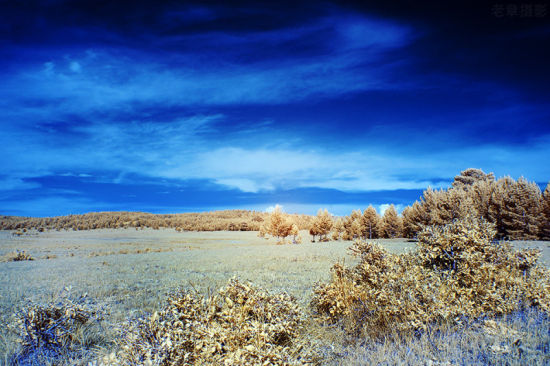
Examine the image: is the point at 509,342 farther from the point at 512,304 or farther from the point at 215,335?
the point at 215,335

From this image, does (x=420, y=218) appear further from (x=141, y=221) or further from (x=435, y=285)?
(x=141, y=221)

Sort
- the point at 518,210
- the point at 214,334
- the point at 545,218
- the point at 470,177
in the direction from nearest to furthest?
the point at 214,334
the point at 545,218
the point at 518,210
the point at 470,177

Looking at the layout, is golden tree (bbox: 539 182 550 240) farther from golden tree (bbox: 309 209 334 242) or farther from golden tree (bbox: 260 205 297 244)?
golden tree (bbox: 260 205 297 244)

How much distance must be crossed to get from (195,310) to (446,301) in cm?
533

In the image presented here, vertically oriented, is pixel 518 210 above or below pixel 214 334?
above

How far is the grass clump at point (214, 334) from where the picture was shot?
4.07m

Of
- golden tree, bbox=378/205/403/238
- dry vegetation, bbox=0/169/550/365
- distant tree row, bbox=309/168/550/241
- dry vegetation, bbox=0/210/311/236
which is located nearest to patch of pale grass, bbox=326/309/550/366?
dry vegetation, bbox=0/169/550/365

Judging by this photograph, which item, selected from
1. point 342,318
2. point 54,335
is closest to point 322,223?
point 342,318

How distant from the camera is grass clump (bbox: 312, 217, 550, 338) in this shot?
21.5 ft

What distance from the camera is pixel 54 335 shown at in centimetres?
589

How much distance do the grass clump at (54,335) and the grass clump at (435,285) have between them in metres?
5.07

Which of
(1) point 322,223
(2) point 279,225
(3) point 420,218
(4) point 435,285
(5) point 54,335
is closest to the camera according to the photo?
(5) point 54,335

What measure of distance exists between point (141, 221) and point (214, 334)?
120m

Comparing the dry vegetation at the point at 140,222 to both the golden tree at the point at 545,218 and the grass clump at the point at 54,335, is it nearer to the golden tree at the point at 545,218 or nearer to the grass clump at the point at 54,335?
the golden tree at the point at 545,218
